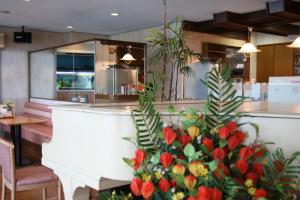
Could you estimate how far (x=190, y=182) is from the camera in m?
1.39

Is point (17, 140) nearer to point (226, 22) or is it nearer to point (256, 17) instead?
point (226, 22)

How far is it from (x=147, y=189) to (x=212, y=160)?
0.32 metres

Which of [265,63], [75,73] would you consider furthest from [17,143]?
[265,63]

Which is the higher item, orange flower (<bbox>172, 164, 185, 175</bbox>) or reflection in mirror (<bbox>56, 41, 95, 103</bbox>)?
reflection in mirror (<bbox>56, 41, 95, 103</bbox>)

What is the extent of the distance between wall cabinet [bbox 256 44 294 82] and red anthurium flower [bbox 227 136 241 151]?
24.8 feet

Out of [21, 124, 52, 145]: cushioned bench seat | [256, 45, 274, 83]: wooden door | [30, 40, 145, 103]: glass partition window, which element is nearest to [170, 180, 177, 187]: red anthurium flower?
[30, 40, 145, 103]: glass partition window

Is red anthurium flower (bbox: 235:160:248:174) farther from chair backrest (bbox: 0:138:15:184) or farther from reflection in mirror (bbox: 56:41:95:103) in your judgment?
reflection in mirror (bbox: 56:41:95:103)

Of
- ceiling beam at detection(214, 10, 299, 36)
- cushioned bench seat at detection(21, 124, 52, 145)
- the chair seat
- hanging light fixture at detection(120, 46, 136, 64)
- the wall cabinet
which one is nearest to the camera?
the chair seat

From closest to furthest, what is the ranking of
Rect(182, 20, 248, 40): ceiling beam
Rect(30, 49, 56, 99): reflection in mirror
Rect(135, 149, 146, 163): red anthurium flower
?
Rect(135, 149, 146, 163): red anthurium flower
Rect(182, 20, 248, 40): ceiling beam
Rect(30, 49, 56, 99): reflection in mirror

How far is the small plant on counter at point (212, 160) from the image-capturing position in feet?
4.48

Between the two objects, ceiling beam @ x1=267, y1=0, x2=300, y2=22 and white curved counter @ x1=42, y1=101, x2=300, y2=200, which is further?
ceiling beam @ x1=267, y1=0, x2=300, y2=22

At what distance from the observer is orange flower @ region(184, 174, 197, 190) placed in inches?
54.7

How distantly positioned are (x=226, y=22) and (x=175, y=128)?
16.0 feet

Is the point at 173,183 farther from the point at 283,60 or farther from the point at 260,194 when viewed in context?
the point at 283,60
